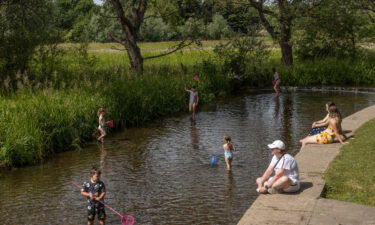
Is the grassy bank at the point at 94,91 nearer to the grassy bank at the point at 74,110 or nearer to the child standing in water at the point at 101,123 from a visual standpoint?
the grassy bank at the point at 74,110

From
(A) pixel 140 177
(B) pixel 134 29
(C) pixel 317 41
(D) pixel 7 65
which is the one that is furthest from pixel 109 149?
(C) pixel 317 41

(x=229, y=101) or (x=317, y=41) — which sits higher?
(x=317, y=41)

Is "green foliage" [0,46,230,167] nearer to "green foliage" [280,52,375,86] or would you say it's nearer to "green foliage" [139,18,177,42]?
"green foliage" [280,52,375,86]

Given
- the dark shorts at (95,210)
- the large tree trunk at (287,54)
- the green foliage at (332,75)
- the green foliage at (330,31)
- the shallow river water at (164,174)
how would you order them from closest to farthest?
1. the dark shorts at (95,210)
2. the shallow river water at (164,174)
3. the green foliage at (332,75)
4. the green foliage at (330,31)
5. the large tree trunk at (287,54)

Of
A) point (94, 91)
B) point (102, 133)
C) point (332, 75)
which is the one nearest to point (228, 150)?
point (102, 133)

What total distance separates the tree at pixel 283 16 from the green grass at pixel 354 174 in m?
22.5

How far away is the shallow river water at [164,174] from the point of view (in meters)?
11.3

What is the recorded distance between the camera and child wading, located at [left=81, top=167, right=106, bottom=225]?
10.2 m

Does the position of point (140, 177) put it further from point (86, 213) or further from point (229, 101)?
point (229, 101)

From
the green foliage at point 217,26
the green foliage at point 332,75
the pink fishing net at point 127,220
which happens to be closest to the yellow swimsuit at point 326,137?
the pink fishing net at point 127,220

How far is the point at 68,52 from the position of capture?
2822 cm

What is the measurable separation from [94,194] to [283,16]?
1142 inches

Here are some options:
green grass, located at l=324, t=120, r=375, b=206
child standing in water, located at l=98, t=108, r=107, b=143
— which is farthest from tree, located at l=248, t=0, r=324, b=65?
green grass, located at l=324, t=120, r=375, b=206

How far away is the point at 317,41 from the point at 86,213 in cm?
2973
